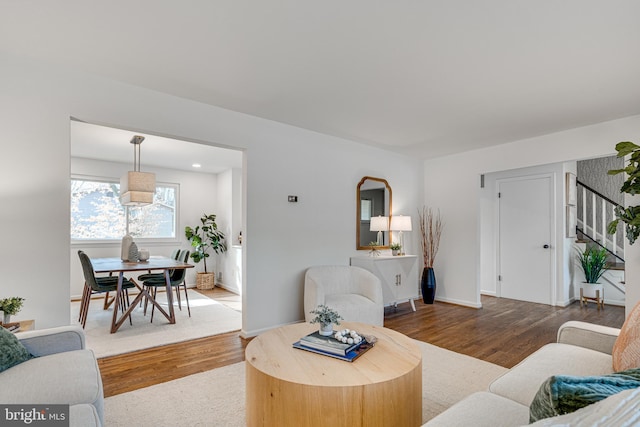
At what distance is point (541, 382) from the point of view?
1.48 m

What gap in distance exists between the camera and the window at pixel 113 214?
18.6ft

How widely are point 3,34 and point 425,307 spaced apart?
5.25 meters

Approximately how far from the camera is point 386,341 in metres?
2.13

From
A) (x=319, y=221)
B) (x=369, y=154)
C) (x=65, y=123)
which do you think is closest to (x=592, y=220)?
(x=369, y=154)

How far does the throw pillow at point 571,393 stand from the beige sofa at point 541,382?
89 millimetres

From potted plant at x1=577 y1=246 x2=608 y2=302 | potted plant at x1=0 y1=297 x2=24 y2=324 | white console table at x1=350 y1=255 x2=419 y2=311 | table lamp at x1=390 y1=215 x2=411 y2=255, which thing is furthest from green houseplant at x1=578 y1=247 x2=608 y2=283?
potted plant at x1=0 y1=297 x2=24 y2=324

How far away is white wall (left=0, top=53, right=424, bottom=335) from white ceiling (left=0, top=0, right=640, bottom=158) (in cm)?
19

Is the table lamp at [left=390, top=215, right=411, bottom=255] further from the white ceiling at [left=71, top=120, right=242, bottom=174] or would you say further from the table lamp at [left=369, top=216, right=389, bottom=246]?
the white ceiling at [left=71, top=120, right=242, bottom=174]

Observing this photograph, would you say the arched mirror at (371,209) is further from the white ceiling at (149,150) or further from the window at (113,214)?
the window at (113,214)

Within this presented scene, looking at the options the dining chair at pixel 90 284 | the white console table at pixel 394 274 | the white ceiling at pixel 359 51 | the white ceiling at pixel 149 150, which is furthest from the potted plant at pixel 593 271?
the dining chair at pixel 90 284

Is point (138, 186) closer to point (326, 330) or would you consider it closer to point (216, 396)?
point (216, 396)

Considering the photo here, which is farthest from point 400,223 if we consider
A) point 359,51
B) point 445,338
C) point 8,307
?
point 8,307

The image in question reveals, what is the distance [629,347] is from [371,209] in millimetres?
3517

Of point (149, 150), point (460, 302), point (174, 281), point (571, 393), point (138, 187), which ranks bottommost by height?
point (460, 302)
